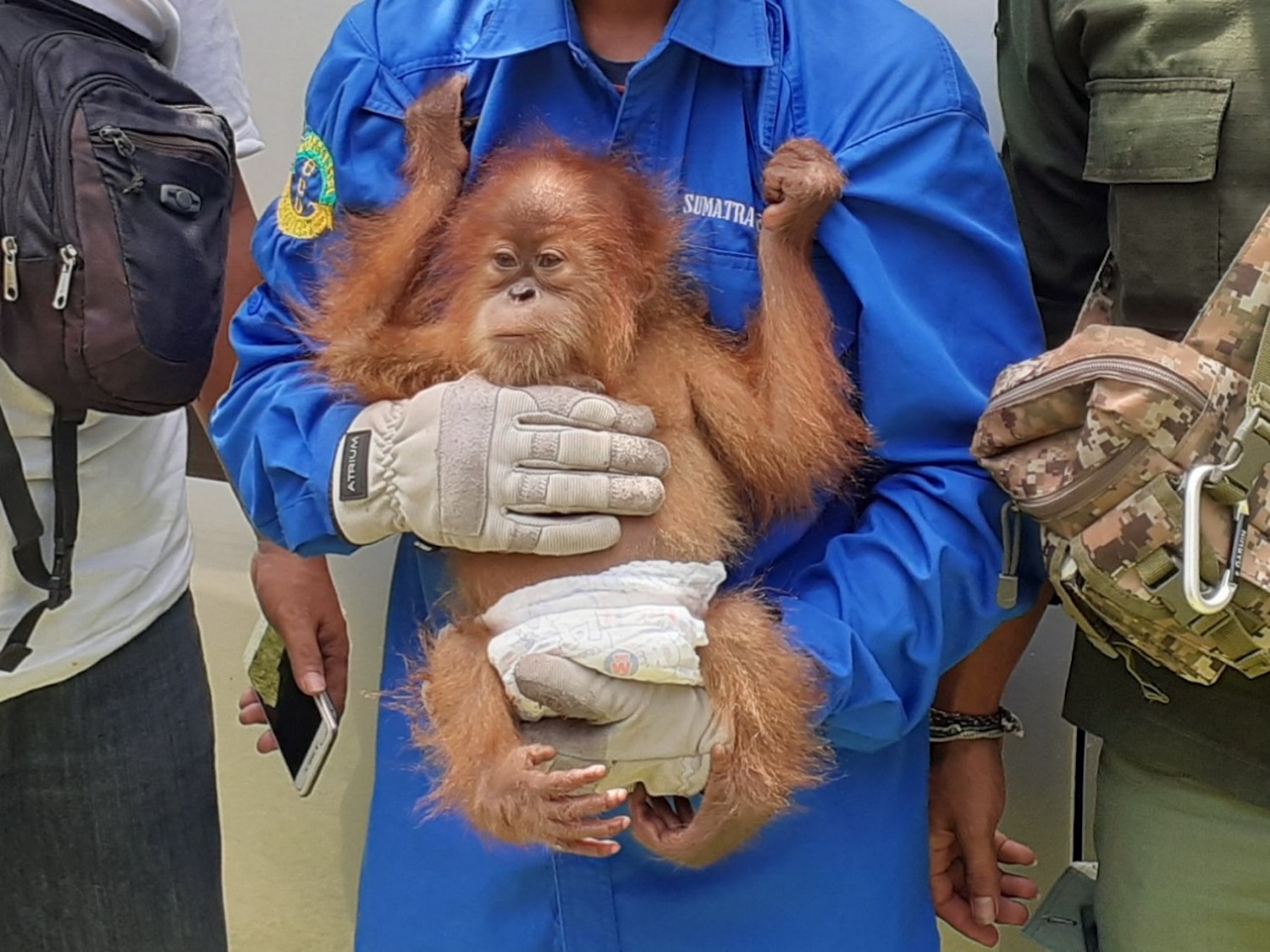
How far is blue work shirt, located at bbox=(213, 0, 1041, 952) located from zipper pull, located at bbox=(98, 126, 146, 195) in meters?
0.12

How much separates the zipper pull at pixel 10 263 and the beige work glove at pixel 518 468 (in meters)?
0.33

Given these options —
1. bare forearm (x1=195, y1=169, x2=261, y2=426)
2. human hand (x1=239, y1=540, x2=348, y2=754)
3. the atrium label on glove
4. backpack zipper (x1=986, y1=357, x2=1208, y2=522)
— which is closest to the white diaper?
the atrium label on glove

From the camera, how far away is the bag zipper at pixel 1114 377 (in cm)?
89

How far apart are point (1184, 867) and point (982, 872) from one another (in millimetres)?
164

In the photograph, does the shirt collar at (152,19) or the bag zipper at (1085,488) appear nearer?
the bag zipper at (1085,488)

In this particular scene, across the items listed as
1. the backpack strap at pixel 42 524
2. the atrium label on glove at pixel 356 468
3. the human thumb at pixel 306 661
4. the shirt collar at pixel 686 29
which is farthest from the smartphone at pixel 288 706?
the shirt collar at pixel 686 29

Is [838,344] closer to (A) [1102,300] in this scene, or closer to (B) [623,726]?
(A) [1102,300]

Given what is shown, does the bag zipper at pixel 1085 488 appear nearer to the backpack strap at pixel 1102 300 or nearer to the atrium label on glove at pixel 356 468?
the backpack strap at pixel 1102 300

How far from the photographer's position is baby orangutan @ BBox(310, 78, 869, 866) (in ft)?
3.14

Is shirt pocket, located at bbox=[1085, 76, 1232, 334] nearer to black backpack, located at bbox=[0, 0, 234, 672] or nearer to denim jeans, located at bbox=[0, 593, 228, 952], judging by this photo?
black backpack, located at bbox=[0, 0, 234, 672]

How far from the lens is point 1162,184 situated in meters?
1.03

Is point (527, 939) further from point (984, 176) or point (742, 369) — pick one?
point (984, 176)

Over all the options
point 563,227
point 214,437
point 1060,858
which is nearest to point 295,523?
point 214,437

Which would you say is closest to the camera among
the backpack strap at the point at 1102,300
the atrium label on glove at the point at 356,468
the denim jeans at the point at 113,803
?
the atrium label on glove at the point at 356,468
